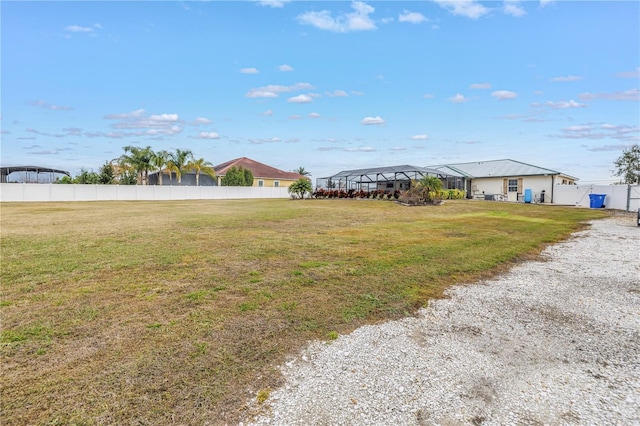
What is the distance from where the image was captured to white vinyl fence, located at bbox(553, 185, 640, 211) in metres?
19.8

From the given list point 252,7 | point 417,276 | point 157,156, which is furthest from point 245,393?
point 157,156

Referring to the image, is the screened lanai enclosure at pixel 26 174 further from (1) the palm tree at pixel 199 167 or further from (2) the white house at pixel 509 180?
(2) the white house at pixel 509 180

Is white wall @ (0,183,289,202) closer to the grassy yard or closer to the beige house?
the beige house

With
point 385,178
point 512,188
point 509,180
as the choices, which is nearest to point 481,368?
point 385,178

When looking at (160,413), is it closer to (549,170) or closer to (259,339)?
(259,339)

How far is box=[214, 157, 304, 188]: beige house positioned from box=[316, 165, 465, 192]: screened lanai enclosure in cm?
779

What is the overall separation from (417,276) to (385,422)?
11.6 ft

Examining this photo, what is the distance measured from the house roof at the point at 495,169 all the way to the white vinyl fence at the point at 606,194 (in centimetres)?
245

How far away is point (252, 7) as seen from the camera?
44.2 ft

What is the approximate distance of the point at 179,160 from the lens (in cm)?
3794

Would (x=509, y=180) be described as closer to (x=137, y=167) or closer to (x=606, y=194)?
(x=606, y=194)

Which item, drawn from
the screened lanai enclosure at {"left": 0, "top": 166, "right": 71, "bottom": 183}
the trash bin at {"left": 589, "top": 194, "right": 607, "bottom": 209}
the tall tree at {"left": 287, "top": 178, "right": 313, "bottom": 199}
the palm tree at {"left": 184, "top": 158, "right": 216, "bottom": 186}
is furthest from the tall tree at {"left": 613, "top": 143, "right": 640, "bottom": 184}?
the screened lanai enclosure at {"left": 0, "top": 166, "right": 71, "bottom": 183}

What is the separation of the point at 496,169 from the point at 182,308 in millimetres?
38202

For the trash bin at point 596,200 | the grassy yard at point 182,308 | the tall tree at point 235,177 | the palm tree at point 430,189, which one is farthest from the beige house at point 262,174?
the grassy yard at point 182,308
